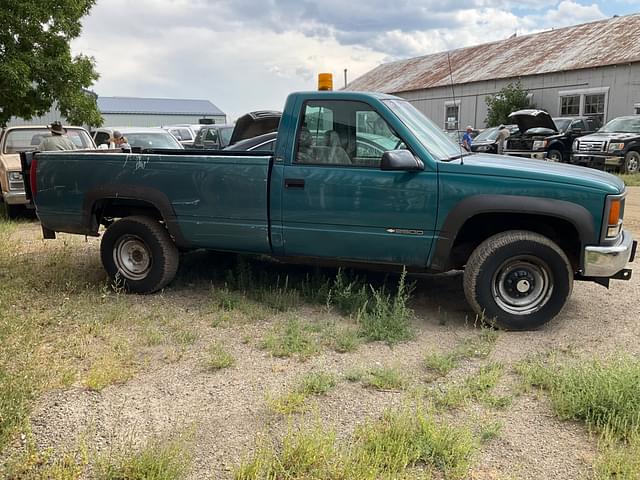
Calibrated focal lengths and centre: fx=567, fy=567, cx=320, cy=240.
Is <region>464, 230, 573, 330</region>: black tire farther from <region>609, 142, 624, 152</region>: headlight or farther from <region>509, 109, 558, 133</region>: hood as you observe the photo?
<region>509, 109, 558, 133</region>: hood

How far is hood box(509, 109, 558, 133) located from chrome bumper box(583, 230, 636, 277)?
15687 mm

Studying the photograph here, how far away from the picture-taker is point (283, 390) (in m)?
3.68

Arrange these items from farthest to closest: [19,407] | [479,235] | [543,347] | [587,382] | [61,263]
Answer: [61,263] → [479,235] → [543,347] → [587,382] → [19,407]

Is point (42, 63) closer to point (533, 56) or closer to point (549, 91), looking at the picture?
point (549, 91)

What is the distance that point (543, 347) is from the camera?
438 cm

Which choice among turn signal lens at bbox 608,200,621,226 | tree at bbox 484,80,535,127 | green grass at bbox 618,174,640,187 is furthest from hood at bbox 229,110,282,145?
tree at bbox 484,80,535,127

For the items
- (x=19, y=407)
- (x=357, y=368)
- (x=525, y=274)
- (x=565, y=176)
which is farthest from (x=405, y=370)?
(x=19, y=407)

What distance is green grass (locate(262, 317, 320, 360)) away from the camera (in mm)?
4246

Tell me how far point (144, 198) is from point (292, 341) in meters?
2.11

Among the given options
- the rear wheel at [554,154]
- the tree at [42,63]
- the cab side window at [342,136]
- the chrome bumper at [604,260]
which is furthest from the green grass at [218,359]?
the rear wheel at [554,154]

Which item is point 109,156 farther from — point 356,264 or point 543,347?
point 543,347

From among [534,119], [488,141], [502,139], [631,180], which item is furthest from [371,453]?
[488,141]

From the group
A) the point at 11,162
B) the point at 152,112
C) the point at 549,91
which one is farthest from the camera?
the point at 152,112

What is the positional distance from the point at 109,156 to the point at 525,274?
395 cm
